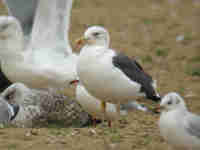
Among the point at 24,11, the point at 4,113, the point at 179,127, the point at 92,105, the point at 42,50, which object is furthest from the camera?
the point at 24,11

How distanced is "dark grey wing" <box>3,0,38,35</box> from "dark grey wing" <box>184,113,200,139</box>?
11.3 feet

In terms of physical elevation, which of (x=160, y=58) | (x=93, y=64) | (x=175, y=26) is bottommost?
(x=93, y=64)

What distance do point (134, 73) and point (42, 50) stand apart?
165cm

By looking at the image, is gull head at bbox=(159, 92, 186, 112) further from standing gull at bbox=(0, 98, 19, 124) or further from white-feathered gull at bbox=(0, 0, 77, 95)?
white-feathered gull at bbox=(0, 0, 77, 95)

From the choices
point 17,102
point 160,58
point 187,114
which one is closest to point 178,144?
point 187,114

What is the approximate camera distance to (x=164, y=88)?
6.96 meters

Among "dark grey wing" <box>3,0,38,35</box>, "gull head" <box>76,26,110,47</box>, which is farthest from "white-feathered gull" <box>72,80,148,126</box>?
"dark grey wing" <box>3,0,38,35</box>

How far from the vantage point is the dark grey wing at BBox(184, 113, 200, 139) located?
3523 millimetres

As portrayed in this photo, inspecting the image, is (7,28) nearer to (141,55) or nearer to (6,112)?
(6,112)

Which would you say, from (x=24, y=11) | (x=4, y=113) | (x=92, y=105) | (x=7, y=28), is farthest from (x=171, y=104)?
(x=24, y=11)

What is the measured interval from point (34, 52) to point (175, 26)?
5520 mm

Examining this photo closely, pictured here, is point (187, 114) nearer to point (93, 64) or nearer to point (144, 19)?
point (93, 64)

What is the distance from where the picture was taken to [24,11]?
669cm

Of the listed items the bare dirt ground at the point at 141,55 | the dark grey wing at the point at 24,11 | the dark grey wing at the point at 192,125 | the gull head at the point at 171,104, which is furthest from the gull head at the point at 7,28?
the dark grey wing at the point at 192,125
